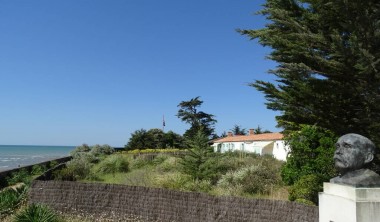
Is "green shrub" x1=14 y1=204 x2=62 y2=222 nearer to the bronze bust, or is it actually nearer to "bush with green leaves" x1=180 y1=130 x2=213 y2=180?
"bush with green leaves" x1=180 y1=130 x2=213 y2=180

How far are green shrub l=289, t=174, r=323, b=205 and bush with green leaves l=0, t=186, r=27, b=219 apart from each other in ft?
27.5

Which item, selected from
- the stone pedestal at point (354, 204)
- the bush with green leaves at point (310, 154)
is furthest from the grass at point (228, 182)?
the stone pedestal at point (354, 204)

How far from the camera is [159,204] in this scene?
10086 mm

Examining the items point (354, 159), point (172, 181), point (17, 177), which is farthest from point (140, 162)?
point (354, 159)

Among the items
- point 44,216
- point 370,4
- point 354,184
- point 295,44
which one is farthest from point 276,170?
point 354,184

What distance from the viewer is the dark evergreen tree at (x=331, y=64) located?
9.31m

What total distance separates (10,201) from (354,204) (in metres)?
9.68

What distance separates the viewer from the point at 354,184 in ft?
17.4

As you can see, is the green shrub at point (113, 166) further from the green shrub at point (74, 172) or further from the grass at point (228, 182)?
the grass at point (228, 182)

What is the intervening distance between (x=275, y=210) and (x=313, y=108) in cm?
424

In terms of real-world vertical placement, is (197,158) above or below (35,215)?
above

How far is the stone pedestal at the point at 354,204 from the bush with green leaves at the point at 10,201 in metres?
9.02

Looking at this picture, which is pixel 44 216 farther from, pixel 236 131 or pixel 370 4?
pixel 236 131

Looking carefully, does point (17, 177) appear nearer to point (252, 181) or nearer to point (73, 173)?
point (73, 173)
